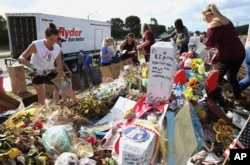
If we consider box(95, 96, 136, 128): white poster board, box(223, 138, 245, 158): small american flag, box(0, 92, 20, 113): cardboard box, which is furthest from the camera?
box(0, 92, 20, 113): cardboard box

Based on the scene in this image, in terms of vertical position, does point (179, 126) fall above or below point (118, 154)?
above

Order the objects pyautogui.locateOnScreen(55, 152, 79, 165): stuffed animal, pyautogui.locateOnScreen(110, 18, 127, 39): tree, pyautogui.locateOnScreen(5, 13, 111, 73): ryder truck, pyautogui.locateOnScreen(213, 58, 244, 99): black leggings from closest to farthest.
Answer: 1. pyautogui.locateOnScreen(55, 152, 79, 165): stuffed animal
2. pyautogui.locateOnScreen(213, 58, 244, 99): black leggings
3. pyautogui.locateOnScreen(5, 13, 111, 73): ryder truck
4. pyautogui.locateOnScreen(110, 18, 127, 39): tree

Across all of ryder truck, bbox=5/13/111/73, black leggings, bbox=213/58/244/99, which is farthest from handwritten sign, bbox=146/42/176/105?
ryder truck, bbox=5/13/111/73

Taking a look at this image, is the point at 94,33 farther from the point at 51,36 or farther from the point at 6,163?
the point at 6,163

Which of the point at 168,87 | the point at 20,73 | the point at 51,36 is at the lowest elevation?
the point at 20,73

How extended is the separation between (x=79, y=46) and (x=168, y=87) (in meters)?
13.1

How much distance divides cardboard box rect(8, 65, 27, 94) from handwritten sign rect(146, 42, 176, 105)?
572cm

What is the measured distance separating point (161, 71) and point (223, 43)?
2011mm

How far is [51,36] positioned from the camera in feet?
13.2

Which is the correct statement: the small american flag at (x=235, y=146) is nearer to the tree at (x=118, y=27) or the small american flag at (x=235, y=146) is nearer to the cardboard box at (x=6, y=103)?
the cardboard box at (x=6, y=103)

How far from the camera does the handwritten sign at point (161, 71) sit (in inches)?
90.2

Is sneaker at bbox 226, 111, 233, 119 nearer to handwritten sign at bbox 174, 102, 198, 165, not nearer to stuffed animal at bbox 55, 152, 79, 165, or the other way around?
handwritten sign at bbox 174, 102, 198, 165

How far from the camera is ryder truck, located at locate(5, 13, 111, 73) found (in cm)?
1148

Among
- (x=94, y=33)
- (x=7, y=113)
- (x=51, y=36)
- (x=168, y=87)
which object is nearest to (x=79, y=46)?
(x=94, y=33)
